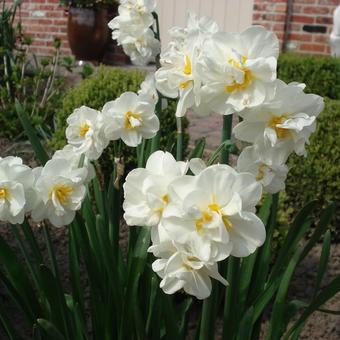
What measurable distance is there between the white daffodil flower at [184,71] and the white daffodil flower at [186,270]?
28cm

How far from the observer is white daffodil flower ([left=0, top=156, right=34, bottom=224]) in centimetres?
136

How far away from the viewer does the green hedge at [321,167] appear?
315 centimetres

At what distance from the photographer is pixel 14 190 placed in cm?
137

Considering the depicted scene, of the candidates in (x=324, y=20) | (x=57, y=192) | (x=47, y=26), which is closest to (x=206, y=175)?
(x=57, y=192)

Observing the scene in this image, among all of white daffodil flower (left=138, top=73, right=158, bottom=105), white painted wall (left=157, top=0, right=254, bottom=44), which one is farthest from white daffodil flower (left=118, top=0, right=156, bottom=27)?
white painted wall (left=157, top=0, right=254, bottom=44)

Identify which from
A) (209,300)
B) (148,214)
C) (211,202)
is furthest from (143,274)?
(211,202)

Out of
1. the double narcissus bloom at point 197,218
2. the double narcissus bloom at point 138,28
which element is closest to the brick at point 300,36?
the double narcissus bloom at point 138,28

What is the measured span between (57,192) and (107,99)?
230 cm

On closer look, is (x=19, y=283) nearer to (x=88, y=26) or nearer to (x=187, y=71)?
(x=187, y=71)

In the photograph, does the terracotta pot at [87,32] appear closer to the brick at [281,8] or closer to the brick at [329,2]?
the brick at [281,8]

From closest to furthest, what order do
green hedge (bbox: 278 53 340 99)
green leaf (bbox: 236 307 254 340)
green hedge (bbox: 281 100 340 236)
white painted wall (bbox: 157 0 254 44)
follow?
green leaf (bbox: 236 307 254 340), green hedge (bbox: 281 100 340 236), green hedge (bbox: 278 53 340 99), white painted wall (bbox: 157 0 254 44)

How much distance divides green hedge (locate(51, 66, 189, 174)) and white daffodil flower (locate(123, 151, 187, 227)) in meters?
2.21

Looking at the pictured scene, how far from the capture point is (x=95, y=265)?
5.57 feet

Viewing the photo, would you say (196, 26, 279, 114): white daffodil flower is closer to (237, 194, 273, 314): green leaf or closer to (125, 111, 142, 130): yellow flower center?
(125, 111, 142, 130): yellow flower center
